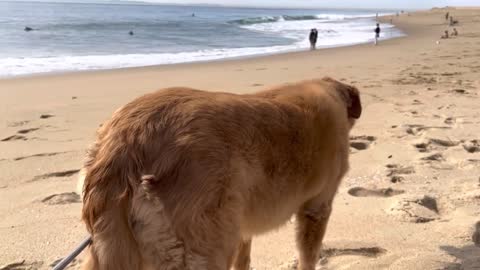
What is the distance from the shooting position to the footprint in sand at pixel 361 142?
19.6 ft

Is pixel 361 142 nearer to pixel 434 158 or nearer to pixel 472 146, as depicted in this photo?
pixel 434 158

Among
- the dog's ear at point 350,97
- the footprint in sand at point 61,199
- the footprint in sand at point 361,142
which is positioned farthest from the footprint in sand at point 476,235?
the footprint in sand at point 61,199

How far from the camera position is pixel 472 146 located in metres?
5.73

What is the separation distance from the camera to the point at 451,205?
425 cm

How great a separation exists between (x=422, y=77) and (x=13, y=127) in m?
8.83

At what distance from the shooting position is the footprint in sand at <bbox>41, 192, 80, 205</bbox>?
4.25 metres

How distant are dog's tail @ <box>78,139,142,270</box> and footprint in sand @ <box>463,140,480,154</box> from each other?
15.7ft

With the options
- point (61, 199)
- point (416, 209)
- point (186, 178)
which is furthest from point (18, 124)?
point (186, 178)

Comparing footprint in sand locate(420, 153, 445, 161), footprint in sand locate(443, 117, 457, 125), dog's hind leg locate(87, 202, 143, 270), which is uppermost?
dog's hind leg locate(87, 202, 143, 270)

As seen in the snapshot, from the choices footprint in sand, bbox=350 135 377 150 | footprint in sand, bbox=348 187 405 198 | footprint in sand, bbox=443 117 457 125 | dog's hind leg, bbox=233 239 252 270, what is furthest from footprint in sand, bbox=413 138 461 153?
dog's hind leg, bbox=233 239 252 270

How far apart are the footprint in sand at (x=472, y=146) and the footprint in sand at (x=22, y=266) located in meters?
4.71

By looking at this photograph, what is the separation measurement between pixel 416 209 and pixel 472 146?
207cm

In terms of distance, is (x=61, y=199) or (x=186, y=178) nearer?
(x=186, y=178)

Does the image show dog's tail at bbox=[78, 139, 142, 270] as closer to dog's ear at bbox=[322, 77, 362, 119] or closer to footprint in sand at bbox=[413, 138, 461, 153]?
dog's ear at bbox=[322, 77, 362, 119]
